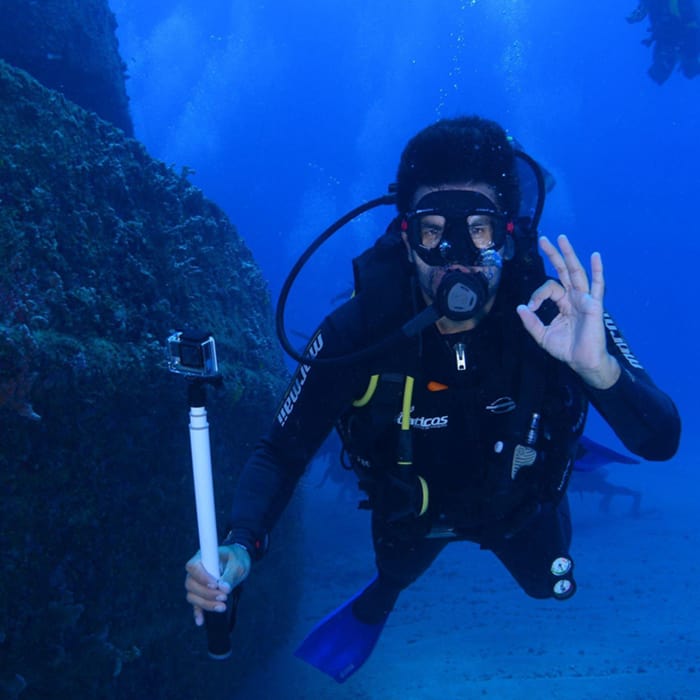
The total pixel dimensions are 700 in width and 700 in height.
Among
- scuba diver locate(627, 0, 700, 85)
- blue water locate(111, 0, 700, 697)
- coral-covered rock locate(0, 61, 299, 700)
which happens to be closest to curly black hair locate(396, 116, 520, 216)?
coral-covered rock locate(0, 61, 299, 700)

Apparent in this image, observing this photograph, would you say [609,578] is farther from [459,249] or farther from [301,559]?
[459,249]

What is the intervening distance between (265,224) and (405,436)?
106570 mm

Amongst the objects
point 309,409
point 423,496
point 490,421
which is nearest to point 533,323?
point 490,421

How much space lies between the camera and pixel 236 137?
107938 mm

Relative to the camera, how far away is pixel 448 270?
296 centimetres

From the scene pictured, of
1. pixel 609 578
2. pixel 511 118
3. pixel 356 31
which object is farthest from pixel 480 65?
pixel 609 578

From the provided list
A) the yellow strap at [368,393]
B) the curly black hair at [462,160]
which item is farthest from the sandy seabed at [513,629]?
the curly black hair at [462,160]

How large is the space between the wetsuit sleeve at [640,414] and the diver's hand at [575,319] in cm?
10

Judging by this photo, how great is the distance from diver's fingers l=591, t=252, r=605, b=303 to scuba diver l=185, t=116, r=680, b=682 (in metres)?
0.31

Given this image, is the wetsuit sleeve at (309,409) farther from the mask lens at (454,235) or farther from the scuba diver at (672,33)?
the scuba diver at (672,33)

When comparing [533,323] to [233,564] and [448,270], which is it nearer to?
[448,270]

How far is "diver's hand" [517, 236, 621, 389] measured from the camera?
2520 millimetres

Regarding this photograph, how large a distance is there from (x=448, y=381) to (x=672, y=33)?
62.8ft

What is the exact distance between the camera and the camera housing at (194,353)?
1.96 meters
